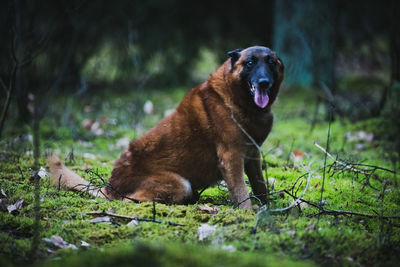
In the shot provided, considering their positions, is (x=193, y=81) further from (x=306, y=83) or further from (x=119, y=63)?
(x=306, y=83)

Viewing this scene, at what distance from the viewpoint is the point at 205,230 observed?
294 centimetres

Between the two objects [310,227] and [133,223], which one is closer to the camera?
[310,227]

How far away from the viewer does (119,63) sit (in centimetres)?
1148

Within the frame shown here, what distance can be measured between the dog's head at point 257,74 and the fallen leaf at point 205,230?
136 cm

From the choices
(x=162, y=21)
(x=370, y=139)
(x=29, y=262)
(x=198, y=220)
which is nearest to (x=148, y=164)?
(x=198, y=220)

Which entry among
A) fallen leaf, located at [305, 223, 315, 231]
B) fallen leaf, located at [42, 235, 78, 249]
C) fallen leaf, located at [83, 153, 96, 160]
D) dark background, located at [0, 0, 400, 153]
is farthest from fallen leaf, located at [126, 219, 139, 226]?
dark background, located at [0, 0, 400, 153]

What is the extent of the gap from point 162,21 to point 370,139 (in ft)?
25.1

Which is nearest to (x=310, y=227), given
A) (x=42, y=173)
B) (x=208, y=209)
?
(x=208, y=209)

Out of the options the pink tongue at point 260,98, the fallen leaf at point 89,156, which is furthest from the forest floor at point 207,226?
the pink tongue at point 260,98

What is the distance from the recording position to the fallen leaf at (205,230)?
2.84 m

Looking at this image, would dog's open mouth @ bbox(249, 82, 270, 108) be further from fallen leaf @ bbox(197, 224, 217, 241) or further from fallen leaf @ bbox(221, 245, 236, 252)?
fallen leaf @ bbox(221, 245, 236, 252)

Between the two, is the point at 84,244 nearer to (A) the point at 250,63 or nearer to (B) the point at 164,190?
(B) the point at 164,190

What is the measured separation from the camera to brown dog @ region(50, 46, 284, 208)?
3.71m

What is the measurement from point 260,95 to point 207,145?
0.76 metres
